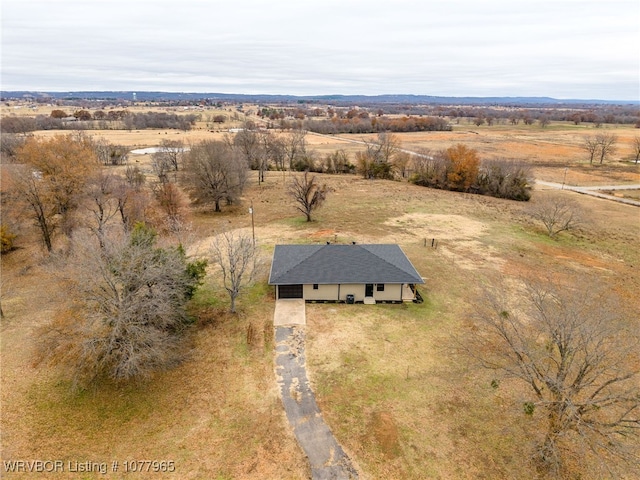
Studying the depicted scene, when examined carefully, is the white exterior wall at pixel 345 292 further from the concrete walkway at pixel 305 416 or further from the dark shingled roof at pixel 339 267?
the concrete walkway at pixel 305 416

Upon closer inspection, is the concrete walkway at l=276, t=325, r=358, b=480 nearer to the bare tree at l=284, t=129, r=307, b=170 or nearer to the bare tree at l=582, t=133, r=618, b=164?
the bare tree at l=284, t=129, r=307, b=170

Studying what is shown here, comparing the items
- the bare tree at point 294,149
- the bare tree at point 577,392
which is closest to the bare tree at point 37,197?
the bare tree at point 577,392

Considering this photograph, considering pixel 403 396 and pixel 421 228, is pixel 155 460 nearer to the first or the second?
pixel 403 396

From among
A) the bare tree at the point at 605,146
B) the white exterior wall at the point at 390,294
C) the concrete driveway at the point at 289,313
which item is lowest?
the concrete driveway at the point at 289,313

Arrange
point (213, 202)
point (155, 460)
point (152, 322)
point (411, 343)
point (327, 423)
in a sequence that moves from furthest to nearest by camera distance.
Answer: point (213, 202), point (411, 343), point (152, 322), point (327, 423), point (155, 460)

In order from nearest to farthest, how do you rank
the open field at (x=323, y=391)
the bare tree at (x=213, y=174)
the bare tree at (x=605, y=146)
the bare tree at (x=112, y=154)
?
the open field at (x=323, y=391) → the bare tree at (x=213, y=174) → the bare tree at (x=112, y=154) → the bare tree at (x=605, y=146)

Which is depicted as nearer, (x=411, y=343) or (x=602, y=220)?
(x=411, y=343)

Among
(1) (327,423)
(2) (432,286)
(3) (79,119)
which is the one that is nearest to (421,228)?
(2) (432,286)
